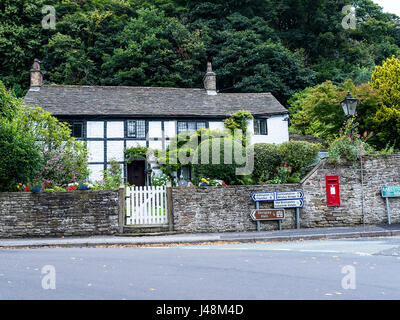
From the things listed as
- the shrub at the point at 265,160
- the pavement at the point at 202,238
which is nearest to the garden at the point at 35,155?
the pavement at the point at 202,238

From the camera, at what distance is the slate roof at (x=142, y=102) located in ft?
81.7

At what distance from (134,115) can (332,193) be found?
15318 mm

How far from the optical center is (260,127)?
27688 mm

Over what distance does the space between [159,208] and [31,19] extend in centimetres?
3904

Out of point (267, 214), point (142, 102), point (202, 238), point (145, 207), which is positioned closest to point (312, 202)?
point (267, 214)

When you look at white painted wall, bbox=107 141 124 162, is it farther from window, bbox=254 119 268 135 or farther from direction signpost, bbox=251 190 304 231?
direction signpost, bbox=251 190 304 231

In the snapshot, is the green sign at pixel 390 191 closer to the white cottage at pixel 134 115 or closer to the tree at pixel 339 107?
the tree at pixel 339 107

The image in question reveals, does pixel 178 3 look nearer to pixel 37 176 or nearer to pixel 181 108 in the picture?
pixel 181 108

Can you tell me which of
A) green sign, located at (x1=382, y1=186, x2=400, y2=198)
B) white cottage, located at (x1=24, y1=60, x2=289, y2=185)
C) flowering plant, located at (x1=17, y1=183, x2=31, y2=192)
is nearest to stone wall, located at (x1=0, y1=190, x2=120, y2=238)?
flowering plant, located at (x1=17, y1=183, x2=31, y2=192)

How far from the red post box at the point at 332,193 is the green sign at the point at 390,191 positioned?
182 centimetres

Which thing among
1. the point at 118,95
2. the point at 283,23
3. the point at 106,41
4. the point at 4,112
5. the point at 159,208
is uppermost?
the point at 283,23
